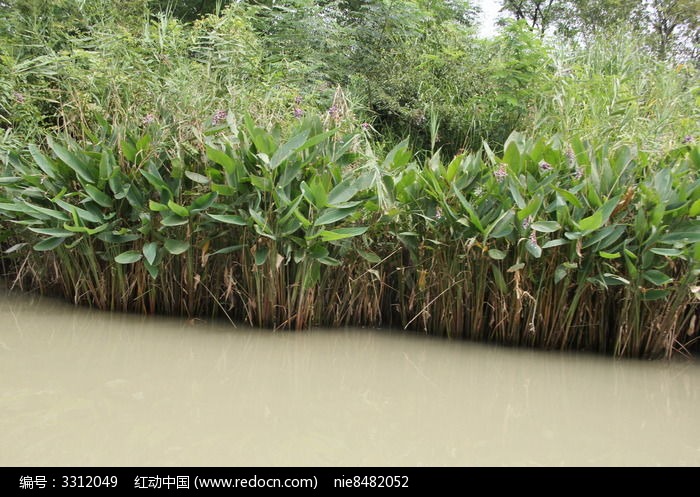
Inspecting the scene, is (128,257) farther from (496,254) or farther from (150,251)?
(496,254)

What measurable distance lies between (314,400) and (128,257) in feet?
5.81

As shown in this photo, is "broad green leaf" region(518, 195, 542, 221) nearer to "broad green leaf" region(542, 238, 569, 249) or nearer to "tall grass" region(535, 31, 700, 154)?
"broad green leaf" region(542, 238, 569, 249)

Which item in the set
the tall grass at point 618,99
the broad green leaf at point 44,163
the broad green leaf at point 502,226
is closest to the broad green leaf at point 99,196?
the broad green leaf at point 44,163

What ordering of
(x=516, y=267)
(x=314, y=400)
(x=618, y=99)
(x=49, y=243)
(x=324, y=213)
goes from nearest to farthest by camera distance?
(x=314, y=400) → (x=516, y=267) → (x=324, y=213) → (x=49, y=243) → (x=618, y=99)

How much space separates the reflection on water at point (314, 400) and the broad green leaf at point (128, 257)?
430 millimetres

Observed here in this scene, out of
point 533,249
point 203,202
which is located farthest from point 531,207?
point 203,202

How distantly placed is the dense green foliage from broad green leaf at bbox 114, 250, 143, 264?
0.5 inches

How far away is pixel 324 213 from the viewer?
3.84m

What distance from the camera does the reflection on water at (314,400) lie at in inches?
92.3

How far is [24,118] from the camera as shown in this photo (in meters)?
5.04

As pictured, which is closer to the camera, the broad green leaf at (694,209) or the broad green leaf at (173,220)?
the broad green leaf at (694,209)

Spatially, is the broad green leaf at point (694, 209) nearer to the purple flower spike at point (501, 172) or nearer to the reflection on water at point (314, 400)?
the reflection on water at point (314, 400)

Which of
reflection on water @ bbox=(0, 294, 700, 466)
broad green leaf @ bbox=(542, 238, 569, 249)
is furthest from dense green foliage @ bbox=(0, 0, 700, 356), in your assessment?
reflection on water @ bbox=(0, 294, 700, 466)
